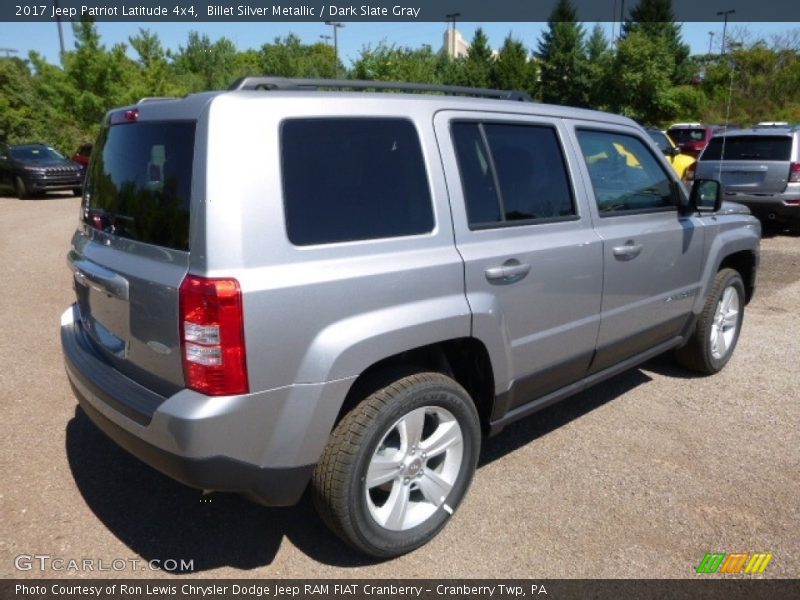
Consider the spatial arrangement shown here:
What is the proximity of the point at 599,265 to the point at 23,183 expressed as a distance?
1836cm

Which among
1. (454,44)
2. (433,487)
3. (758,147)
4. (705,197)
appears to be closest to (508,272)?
(433,487)

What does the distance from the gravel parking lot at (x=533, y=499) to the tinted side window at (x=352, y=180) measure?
1.42 m

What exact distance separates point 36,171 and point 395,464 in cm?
1794

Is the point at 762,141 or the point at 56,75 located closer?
the point at 762,141

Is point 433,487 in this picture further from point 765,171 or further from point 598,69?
point 598,69

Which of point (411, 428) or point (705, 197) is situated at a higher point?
point (705, 197)

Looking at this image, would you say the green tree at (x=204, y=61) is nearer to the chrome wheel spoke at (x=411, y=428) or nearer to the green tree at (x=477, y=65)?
the green tree at (x=477, y=65)

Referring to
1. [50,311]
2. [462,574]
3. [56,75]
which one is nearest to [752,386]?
[462,574]

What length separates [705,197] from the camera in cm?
408

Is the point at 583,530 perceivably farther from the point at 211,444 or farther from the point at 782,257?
the point at 782,257

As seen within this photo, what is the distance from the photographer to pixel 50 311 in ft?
20.6

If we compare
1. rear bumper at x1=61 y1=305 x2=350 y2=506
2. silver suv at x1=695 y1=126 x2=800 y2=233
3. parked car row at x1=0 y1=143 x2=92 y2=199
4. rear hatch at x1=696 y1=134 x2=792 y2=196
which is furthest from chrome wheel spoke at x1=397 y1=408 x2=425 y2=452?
parked car row at x1=0 y1=143 x2=92 y2=199

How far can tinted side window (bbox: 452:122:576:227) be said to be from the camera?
9.36 feet

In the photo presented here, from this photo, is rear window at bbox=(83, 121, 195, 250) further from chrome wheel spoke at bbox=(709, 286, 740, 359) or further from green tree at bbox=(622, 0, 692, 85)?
green tree at bbox=(622, 0, 692, 85)
